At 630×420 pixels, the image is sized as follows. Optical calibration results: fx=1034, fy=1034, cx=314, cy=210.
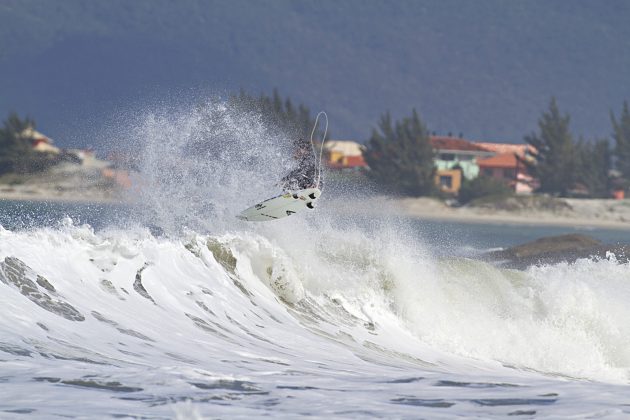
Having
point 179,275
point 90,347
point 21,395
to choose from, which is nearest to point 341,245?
point 179,275

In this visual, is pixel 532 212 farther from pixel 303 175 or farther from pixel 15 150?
pixel 303 175

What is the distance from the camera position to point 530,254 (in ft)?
132

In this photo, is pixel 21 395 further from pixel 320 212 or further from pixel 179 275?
pixel 320 212

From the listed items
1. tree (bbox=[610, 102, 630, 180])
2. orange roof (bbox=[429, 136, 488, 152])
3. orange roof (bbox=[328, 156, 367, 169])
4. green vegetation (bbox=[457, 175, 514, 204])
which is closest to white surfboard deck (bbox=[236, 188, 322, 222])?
green vegetation (bbox=[457, 175, 514, 204])

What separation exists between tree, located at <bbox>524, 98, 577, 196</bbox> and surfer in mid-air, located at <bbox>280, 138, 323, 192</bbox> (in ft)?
281

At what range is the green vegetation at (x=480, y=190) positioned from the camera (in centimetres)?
10200

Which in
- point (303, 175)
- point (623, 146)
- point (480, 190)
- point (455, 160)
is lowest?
point (480, 190)

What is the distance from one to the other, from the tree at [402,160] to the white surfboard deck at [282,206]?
7592cm

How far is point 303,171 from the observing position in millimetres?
19203

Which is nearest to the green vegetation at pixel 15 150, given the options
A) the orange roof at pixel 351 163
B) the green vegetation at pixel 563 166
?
the orange roof at pixel 351 163

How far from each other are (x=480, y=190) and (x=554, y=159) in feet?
26.0

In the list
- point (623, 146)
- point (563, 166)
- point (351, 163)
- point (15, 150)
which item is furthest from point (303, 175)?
point (351, 163)

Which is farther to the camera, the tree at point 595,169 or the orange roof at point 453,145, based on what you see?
the orange roof at point 453,145

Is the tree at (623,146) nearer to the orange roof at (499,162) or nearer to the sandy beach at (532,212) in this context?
the sandy beach at (532,212)
